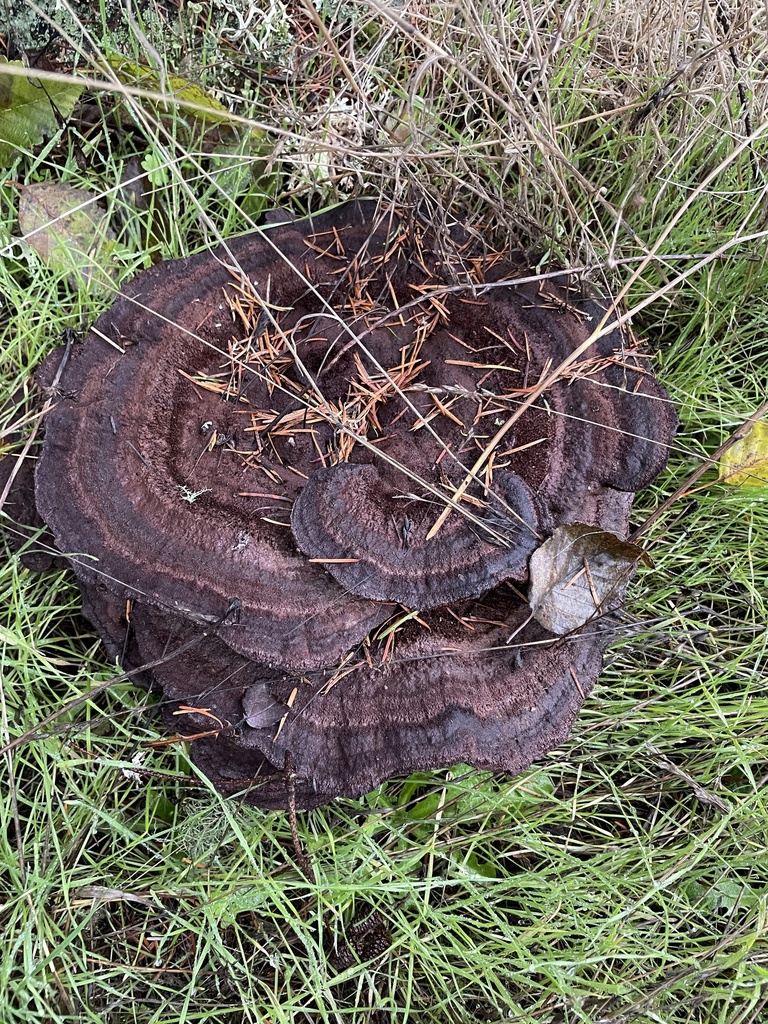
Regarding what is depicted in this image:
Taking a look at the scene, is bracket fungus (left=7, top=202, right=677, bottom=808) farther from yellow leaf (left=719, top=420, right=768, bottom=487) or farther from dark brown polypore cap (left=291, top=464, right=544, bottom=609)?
yellow leaf (left=719, top=420, right=768, bottom=487)

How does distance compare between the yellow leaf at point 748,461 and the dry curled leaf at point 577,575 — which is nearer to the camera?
the dry curled leaf at point 577,575

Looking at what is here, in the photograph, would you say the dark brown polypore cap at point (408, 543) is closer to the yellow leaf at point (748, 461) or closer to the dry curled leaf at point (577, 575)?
the dry curled leaf at point (577, 575)

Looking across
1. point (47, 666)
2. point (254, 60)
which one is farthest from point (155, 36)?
point (47, 666)

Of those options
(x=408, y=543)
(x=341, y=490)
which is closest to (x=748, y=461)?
(x=408, y=543)

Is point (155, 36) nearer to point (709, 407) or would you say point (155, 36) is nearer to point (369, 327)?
point (369, 327)

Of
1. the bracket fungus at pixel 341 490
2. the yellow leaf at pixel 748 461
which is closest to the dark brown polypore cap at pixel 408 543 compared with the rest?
the bracket fungus at pixel 341 490

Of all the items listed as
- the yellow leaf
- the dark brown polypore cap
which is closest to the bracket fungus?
the dark brown polypore cap

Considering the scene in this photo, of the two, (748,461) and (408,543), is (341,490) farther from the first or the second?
(748,461)
